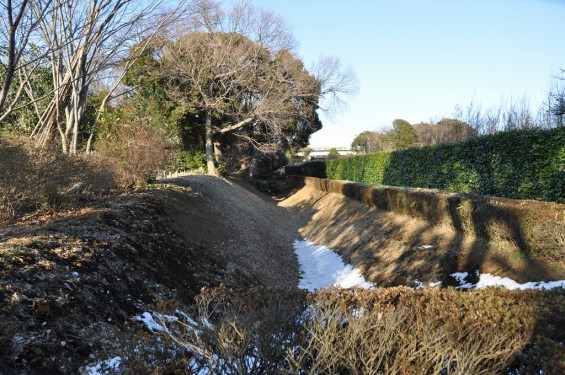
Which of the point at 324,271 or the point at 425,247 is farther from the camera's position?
the point at 324,271

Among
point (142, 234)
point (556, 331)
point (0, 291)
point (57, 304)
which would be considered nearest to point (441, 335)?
point (556, 331)

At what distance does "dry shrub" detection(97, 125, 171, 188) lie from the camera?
1268cm

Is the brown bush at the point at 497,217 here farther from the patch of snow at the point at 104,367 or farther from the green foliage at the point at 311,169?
the green foliage at the point at 311,169

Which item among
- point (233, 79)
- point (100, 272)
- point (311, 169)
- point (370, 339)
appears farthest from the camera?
point (311, 169)

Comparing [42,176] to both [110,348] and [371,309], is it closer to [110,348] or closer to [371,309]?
[110,348]

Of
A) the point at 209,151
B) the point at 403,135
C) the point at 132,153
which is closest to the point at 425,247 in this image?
the point at 132,153

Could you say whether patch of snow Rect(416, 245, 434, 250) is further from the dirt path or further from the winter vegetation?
the dirt path

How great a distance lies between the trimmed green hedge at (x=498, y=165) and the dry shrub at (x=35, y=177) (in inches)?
410

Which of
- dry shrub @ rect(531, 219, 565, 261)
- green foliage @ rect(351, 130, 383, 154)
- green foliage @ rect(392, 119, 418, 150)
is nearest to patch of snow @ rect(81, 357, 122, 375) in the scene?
dry shrub @ rect(531, 219, 565, 261)

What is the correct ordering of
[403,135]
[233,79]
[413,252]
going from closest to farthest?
1. [413,252]
2. [233,79]
3. [403,135]

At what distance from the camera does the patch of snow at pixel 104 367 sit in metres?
3.07

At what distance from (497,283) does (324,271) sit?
5634 mm

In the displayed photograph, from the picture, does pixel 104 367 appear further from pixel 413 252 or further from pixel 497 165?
pixel 497 165

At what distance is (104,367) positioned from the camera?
10.5 feet
